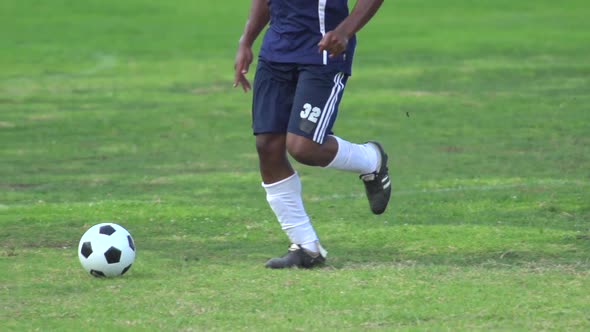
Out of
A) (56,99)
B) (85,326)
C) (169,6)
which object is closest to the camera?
(85,326)

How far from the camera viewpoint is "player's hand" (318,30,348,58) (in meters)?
7.36

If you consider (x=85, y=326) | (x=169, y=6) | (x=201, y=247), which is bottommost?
(x=169, y=6)

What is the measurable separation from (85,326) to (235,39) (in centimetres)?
2584

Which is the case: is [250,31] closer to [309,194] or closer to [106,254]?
[106,254]

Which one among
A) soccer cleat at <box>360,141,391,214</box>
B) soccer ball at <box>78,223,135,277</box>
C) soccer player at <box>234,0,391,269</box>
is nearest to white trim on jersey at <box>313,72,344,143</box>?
soccer player at <box>234,0,391,269</box>

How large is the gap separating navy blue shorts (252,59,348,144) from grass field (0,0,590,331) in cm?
85

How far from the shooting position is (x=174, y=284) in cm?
736

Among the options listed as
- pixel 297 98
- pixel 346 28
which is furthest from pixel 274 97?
pixel 346 28

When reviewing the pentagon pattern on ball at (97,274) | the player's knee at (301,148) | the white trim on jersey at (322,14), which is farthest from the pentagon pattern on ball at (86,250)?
the white trim on jersey at (322,14)

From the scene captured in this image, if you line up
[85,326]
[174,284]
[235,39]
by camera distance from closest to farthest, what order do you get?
[85,326] → [174,284] → [235,39]

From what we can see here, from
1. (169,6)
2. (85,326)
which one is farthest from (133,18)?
(85,326)

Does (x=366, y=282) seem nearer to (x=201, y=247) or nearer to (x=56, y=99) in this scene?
(x=201, y=247)

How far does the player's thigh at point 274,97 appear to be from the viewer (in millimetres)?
7758

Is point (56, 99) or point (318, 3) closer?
point (318, 3)
